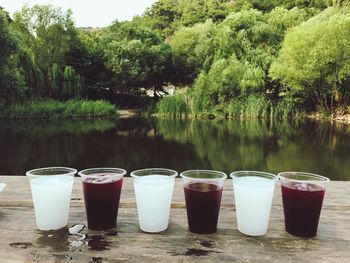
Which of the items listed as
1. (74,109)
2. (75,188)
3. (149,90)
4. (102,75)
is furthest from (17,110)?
(75,188)

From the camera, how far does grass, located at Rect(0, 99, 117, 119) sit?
1658cm

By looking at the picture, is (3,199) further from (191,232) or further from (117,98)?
(117,98)

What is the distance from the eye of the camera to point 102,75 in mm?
22172

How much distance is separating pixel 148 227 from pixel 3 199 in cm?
60

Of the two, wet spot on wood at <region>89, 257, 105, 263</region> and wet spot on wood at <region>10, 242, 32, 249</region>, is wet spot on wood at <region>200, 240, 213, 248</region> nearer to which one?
wet spot on wood at <region>89, 257, 105, 263</region>

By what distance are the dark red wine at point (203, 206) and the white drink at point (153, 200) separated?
2.5 inches

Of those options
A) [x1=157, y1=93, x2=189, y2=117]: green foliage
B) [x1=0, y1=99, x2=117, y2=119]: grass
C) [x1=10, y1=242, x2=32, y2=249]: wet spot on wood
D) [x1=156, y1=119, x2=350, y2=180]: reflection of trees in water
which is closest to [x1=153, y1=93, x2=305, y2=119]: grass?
[x1=157, y1=93, x2=189, y2=117]: green foliage

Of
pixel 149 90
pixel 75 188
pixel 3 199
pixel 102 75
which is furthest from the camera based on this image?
pixel 149 90

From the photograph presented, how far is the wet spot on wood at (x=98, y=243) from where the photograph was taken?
926 millimetres

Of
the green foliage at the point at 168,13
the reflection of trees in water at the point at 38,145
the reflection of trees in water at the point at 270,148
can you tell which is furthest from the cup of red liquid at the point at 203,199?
the green foliage at the point at 168,13

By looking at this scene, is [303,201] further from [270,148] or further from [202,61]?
[202,61]

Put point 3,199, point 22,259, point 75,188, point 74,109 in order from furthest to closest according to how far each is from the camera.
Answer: point 74,109, point 75,188, point 3,199, point 22,259

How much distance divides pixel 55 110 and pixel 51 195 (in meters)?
17.4

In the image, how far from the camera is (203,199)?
1001 mm
